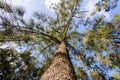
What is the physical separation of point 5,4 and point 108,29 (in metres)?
4.17

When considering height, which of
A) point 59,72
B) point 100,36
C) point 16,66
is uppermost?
point 59,72

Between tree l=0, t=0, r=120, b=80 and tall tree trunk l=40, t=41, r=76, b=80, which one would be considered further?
tree l=0, t=0, r=120, b=80

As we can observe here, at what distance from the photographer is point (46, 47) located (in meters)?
9.05

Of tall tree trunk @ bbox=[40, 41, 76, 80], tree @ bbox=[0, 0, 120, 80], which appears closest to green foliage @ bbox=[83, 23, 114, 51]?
tree @ bbox=[0, 0, 120, 80]

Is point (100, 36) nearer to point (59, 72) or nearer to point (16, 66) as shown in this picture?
point (16, 66)

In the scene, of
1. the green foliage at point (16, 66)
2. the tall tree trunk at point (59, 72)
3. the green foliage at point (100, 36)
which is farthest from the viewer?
the green foliage at point (100, 36)

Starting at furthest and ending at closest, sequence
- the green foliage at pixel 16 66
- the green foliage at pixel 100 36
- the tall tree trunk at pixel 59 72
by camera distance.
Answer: the green foliage at pixel 100 36, the green foliage at pixel 16 66, the tall tree trunk at pixel 59 72

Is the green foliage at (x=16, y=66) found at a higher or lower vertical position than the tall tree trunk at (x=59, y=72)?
lower

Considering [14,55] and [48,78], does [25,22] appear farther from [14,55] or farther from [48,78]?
[48,78]

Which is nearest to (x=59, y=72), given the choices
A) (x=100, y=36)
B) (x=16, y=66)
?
(x=16, y=66)

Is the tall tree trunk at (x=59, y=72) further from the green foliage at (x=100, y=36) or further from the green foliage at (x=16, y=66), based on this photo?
the green foliage at (x=100, y=36)

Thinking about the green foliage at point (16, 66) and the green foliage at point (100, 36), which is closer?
the green foliage at point (16, 66)

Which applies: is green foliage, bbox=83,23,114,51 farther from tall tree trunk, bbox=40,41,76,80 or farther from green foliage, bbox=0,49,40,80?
tall tree trunk, bbox=40,41,76,80

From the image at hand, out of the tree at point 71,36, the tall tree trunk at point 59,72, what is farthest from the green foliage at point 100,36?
the tall tree trunk at point 59,72
